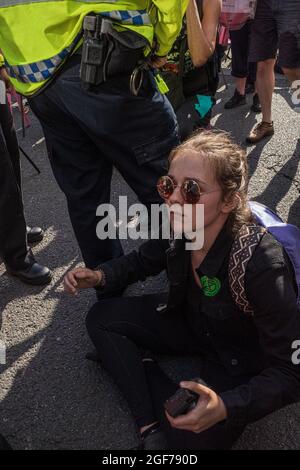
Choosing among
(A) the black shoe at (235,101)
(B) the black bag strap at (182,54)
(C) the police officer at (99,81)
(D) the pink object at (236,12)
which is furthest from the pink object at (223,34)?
(C) the police officer at (99,81)

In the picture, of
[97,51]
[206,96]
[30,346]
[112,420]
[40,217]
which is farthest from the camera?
[40,217]

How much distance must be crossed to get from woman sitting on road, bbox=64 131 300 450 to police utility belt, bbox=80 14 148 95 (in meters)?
0.35

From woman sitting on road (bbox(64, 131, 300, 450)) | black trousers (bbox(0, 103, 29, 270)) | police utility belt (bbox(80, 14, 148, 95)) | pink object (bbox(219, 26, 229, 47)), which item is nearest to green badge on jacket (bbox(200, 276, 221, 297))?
woman sitting on road (bbox(64, 131, 300, 450))

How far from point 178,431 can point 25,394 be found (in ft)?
2.31

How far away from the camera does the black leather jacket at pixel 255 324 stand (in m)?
1.39

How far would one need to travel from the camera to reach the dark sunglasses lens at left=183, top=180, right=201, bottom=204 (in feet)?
4.86

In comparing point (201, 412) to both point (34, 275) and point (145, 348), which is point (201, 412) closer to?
point (145, 348)

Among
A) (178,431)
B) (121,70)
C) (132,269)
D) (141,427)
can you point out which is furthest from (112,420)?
(121,70)

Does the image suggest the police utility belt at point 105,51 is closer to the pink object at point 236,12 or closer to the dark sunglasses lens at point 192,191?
the dark sunglasses lens at point 192,191

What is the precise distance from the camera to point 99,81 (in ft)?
5.33

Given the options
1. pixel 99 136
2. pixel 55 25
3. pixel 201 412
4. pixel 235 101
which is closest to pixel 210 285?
pixel 201 412

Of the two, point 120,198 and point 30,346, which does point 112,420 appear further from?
point 120,198

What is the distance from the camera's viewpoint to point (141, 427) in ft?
5.57

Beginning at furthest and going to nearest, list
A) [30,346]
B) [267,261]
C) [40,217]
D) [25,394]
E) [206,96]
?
[40,217] < [206,96] < [30,346] < [25,394] < [267,261]
